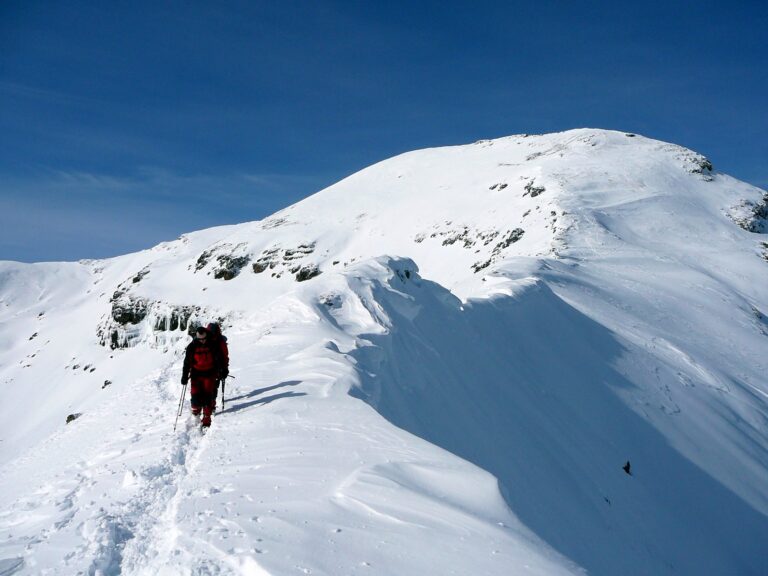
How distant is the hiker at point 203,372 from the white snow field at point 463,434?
36cm

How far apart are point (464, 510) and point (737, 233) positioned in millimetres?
48003

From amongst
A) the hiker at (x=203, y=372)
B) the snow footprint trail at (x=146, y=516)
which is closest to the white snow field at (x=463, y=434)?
the snow footprint trail at (x=146, y=516)

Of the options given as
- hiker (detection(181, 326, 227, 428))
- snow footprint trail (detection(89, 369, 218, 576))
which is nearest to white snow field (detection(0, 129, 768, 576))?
snow footprint trail (detection(89, 369, 218, 576))

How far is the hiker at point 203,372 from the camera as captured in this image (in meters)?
8.59

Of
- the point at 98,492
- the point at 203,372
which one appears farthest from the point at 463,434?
the point at 98,492

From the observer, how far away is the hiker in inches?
338

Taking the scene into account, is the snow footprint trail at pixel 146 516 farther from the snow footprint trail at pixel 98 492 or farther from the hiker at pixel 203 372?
the hiker at pixel 203 372

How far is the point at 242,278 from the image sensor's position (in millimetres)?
57250

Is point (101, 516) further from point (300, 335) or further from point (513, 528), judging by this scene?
point (300, 335)

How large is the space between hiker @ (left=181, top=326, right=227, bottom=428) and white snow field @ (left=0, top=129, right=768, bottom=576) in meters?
0.36

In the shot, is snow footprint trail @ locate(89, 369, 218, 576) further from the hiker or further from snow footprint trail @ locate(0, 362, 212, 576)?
the hiker

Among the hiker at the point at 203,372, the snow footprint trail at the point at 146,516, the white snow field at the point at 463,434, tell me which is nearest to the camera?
the snow footprint trail at the point at 146,516

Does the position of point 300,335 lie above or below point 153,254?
below

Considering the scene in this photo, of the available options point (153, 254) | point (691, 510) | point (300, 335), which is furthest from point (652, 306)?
point (153, 254)
